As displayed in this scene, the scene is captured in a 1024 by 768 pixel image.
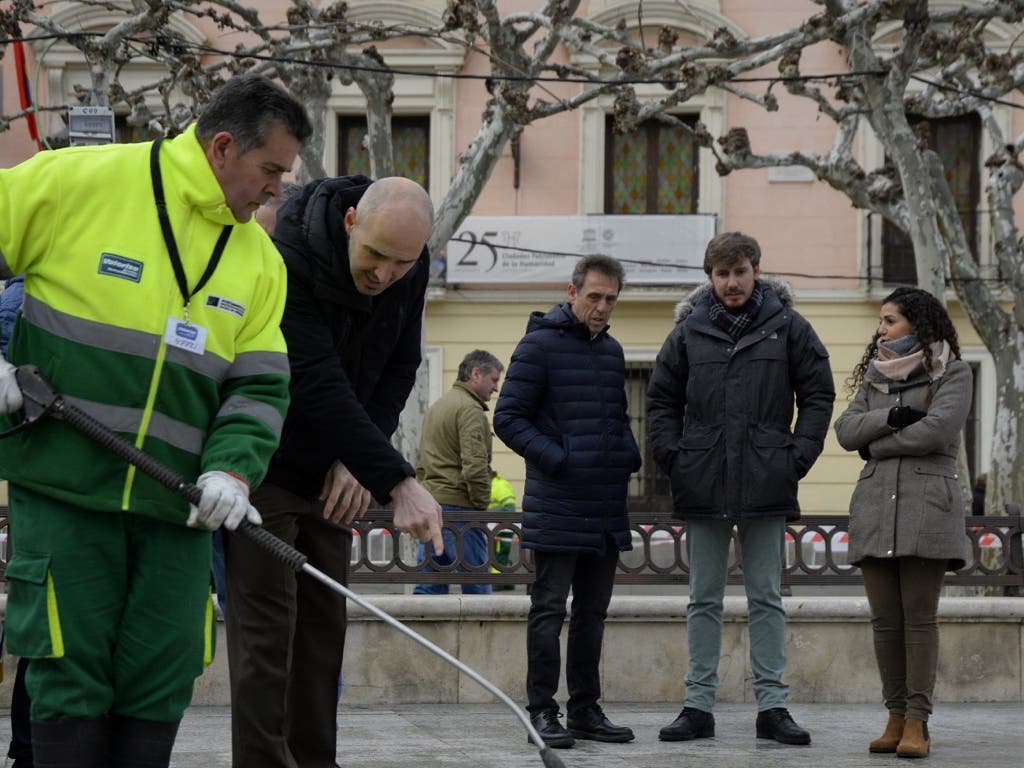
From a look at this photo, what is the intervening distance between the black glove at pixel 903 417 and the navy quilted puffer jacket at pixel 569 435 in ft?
3.42

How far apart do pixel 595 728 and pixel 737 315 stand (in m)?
1.74

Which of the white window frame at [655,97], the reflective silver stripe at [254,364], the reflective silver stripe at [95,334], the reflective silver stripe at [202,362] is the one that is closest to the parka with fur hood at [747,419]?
the reflective silver stripe at [254,364]

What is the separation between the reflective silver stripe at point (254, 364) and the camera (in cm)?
416

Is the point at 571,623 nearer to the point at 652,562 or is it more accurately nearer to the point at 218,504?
the point at 652,562

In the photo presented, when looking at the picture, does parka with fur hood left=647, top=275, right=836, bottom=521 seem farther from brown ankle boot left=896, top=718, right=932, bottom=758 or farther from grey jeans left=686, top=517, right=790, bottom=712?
brown ankle boot left=896, top=718, right=932, bottom=758

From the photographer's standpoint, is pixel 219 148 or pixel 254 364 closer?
pixel 219 148

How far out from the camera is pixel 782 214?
24.7 metres

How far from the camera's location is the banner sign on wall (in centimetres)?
2433

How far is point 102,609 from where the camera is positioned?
3893 mm

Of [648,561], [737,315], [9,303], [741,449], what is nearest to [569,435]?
[741,449]

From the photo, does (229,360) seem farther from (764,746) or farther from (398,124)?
(398,124)

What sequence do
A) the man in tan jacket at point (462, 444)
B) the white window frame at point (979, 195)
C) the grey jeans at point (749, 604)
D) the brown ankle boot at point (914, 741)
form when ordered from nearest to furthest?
the brown ankle boot at point (914, 741)
the grey jeans at point (749, 604)
the man in tan jacket at point (462, 444)
the white window frame at point (979, 195)

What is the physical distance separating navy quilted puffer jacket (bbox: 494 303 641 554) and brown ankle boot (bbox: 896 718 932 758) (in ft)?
4.35

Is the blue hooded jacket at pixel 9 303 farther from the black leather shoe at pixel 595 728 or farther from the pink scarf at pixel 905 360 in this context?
the pink scarf at pixel 905 360
